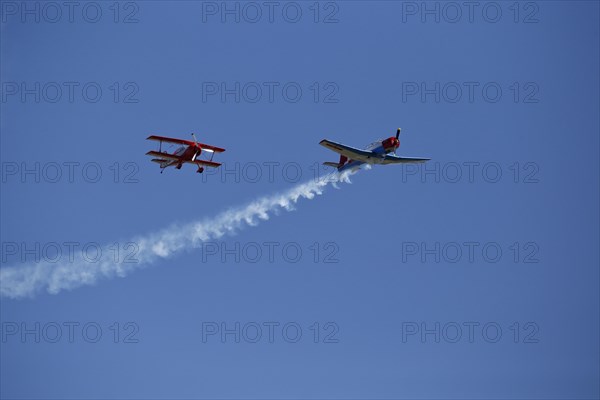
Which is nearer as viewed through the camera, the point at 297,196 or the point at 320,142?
the point at 320,142

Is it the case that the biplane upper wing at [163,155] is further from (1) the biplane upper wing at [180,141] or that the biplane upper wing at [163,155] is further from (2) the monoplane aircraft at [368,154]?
(2) the monoplane aircraft at [368,154]

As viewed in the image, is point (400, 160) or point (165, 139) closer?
point (165, 139)

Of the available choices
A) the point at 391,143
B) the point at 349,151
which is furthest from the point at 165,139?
the point at 391,143

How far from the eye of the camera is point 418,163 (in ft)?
325

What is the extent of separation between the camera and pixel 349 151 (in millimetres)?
92750

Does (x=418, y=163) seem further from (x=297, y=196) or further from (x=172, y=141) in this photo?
(x=172, y=141)

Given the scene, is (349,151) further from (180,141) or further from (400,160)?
(180,141)

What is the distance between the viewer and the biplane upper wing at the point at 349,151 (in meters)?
91.3

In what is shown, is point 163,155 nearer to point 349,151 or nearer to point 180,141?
point 180,141

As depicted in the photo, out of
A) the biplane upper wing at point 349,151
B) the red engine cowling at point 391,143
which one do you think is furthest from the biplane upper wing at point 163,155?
the red engine cowling at point 391,143

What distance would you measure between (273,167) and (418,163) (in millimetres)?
14487

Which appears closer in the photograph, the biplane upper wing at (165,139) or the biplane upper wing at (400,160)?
the biplane upper wing at (165,139)

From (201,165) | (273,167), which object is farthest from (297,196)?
(201,165)

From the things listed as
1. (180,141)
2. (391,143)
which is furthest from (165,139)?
(391,143)
